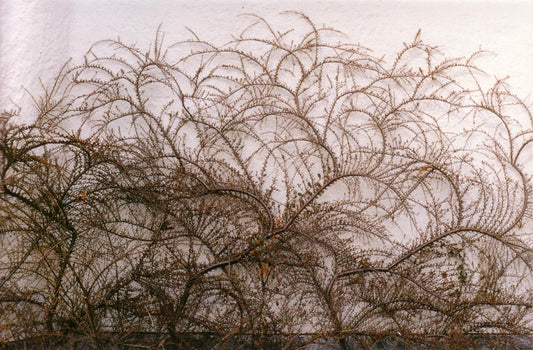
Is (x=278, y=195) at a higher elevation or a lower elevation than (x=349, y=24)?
lower

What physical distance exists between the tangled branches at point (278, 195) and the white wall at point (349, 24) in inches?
4.8

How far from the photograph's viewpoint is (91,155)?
158 inches

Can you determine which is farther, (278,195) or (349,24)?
(349,24)

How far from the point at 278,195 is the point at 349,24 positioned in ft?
5.03

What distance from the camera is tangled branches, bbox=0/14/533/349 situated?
400 centimetres

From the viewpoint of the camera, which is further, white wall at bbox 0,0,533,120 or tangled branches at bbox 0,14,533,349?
white wall at bbox 0,0,533,120

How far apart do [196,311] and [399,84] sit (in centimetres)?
242

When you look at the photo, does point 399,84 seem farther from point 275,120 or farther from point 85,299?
point 85,299

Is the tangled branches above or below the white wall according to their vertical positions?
below

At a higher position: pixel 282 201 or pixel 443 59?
pixel 443 59

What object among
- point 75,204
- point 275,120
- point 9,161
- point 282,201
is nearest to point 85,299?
point 75,204

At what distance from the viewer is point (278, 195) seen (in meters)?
4.34

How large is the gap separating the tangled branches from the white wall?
4.8 inches

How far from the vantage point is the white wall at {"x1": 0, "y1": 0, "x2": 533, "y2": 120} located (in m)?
4.46
